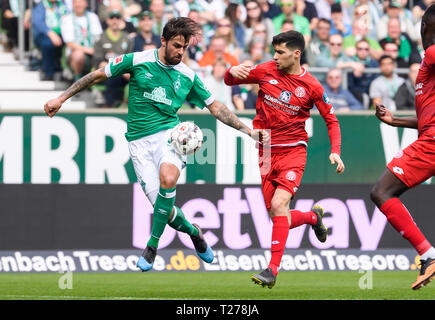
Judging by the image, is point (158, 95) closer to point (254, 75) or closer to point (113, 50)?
point (254, 75)

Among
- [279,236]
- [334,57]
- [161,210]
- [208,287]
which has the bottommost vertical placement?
[208,287]

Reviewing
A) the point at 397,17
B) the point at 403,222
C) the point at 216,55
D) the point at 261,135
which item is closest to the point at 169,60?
the point at 261,135

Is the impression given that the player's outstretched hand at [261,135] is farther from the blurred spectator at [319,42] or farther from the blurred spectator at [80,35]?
the blurred spectator at [319,42]

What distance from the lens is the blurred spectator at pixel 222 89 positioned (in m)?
15.1

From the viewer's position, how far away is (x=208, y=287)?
38.8ft

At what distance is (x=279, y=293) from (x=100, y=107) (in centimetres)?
566

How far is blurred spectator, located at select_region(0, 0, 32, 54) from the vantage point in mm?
16203

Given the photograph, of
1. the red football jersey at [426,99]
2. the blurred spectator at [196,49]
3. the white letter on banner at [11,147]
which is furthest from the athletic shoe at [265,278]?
the blurred spectator at [196,49]

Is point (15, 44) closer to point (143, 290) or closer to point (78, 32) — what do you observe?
point (78, 32)

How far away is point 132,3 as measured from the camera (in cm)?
1652

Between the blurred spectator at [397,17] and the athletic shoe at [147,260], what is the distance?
8.03 meters

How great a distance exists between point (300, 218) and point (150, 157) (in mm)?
1812

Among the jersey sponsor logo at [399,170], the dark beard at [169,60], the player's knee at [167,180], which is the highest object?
the dark beard at [169,60]

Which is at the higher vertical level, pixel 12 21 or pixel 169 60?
pixel 169 60
